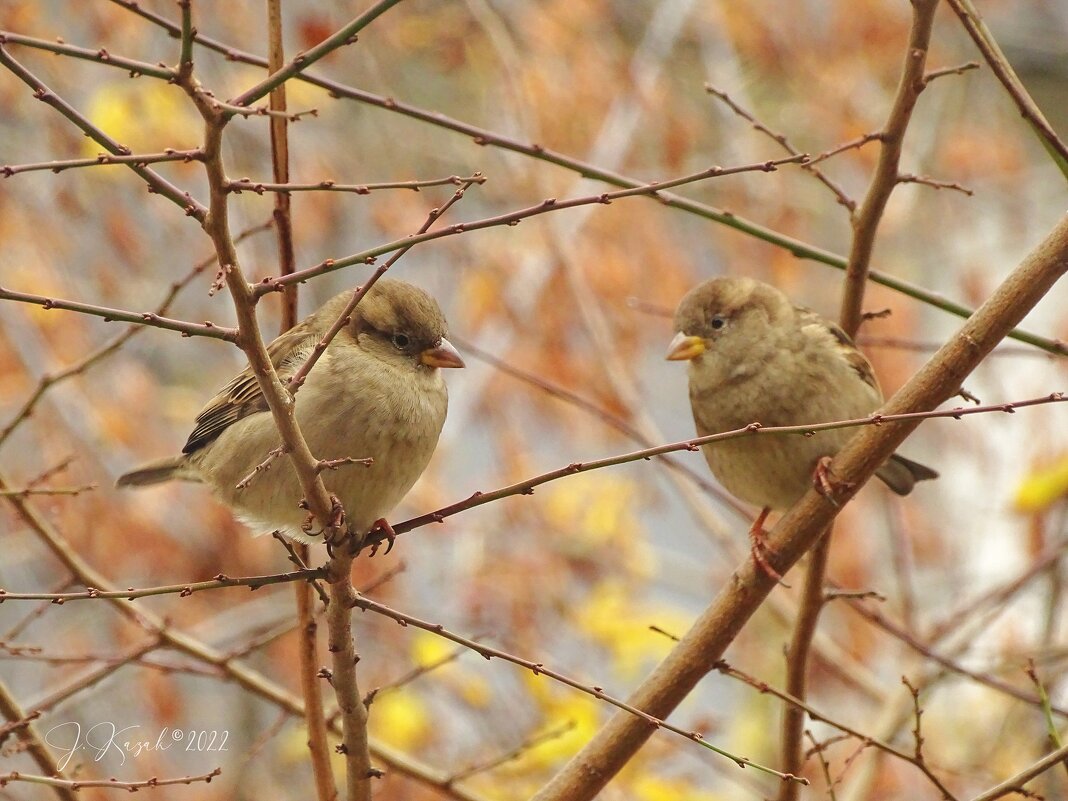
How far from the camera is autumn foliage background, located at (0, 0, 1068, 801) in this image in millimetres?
5723

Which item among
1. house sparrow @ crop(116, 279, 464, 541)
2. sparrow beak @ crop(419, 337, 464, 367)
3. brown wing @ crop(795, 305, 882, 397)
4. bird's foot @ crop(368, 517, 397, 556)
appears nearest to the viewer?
bird's foot @ crop(368, 517, 397, 556)

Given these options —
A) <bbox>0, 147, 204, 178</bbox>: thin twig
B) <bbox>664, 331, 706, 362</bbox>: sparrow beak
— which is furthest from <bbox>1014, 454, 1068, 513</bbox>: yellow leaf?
<bbox>0, 147, 204, 178</bbox>: thin twig

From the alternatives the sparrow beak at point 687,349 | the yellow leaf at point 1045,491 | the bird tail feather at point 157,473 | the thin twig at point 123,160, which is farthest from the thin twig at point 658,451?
the yellow leaf at point 1045,491

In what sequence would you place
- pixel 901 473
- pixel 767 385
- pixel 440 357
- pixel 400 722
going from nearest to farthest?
pixel 440 357 < pixel 767 385 < pixel 901 473 < pixel 400 722

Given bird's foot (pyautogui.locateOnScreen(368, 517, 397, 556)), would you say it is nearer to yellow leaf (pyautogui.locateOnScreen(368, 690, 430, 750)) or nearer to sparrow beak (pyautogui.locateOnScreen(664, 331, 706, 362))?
sparrow beak (pyautogui.locateOnScreen(664, 331, 706, 362))

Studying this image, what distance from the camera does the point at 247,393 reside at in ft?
10.3

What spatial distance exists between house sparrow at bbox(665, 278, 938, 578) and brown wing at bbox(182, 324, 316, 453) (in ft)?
3.59

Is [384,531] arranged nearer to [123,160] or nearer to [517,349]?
[123,160]

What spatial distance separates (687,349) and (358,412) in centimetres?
119

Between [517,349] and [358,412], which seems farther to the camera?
[517,349]

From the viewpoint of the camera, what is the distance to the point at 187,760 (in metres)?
7.04

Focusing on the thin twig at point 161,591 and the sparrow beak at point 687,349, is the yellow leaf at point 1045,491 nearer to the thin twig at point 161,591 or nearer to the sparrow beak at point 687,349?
the sparrow beak at point 687,349

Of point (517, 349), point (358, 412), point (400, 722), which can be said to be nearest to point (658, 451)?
point (358, 412)

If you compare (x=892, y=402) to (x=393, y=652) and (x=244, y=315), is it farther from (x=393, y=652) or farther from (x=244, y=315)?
(x=393, y=652)
